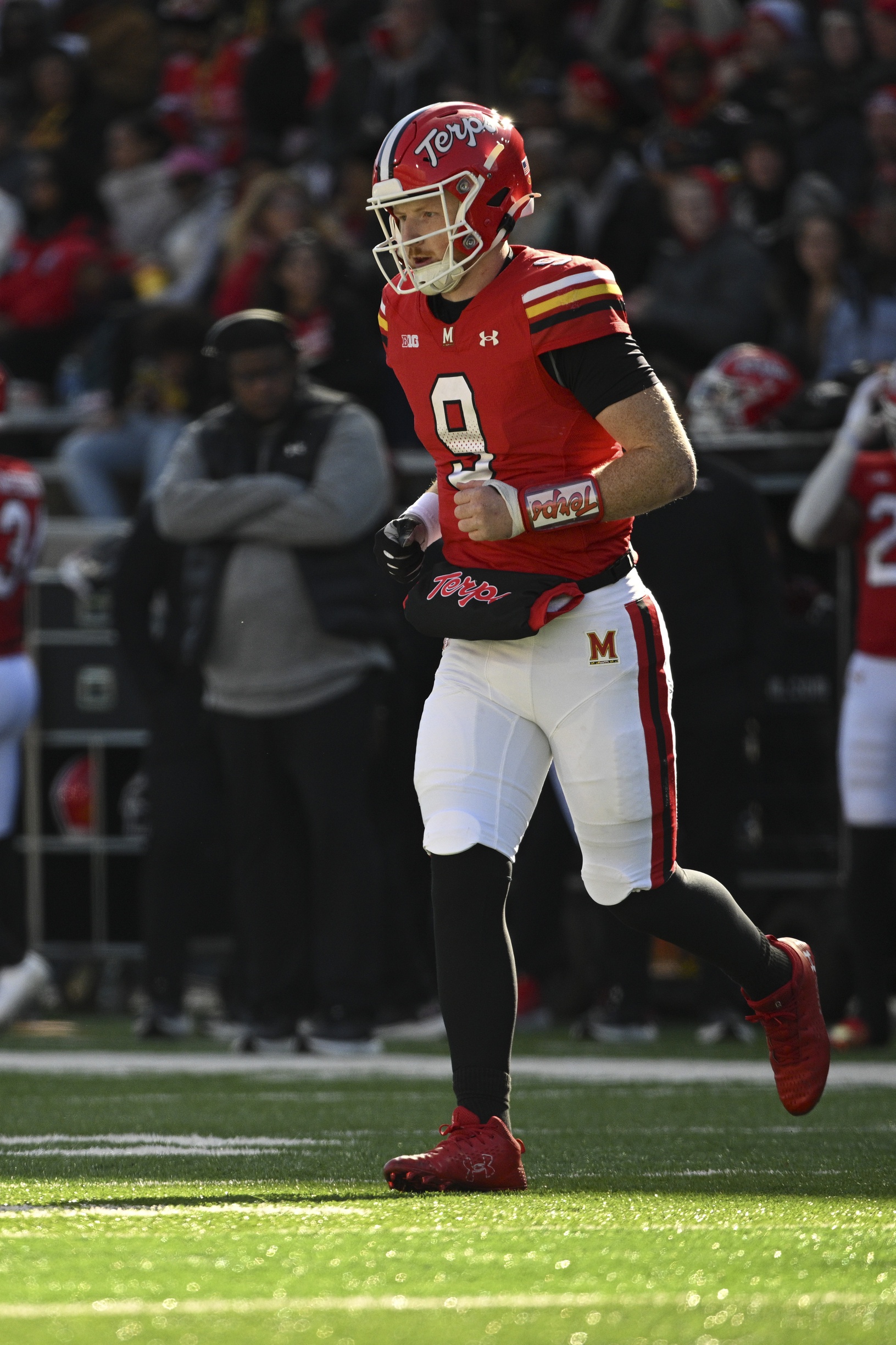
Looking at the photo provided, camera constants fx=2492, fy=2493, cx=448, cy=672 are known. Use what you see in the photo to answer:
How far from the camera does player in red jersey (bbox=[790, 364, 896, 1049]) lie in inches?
299

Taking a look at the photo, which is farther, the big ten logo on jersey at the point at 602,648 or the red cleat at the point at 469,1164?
the big ten logo on jersey at the point at 602,648

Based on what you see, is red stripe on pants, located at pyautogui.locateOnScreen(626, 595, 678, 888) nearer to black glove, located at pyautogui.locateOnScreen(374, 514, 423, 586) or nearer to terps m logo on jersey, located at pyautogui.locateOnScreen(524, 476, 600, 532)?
terps m logo on jersey, located at pyautogui.locateOnScreen(524, 476, 600, 532)

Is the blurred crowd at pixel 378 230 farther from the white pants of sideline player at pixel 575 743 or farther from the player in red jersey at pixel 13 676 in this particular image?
the white pants of sideline player at pixel 575 743

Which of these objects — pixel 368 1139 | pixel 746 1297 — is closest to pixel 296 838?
pixel 368 1139

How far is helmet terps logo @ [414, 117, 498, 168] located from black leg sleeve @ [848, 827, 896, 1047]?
3.90 metres

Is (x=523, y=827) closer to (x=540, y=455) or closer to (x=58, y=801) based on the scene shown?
(x=540, y=455)

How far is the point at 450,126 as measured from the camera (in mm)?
4180

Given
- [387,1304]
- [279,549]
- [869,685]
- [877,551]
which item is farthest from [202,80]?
[387,1304]

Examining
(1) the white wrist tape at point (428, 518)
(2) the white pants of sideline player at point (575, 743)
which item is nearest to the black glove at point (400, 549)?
(1) the white wrist tape at point (428, 518)

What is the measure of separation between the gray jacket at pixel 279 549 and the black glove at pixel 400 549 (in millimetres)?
3169

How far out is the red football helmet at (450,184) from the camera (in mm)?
4105

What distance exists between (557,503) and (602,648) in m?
0.27

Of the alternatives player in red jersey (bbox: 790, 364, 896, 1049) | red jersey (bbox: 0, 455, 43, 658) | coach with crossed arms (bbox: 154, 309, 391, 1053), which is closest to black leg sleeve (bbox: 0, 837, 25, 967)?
red jersey (bbox: 0, 455, 43, 658)

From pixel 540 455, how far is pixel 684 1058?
3.52m
